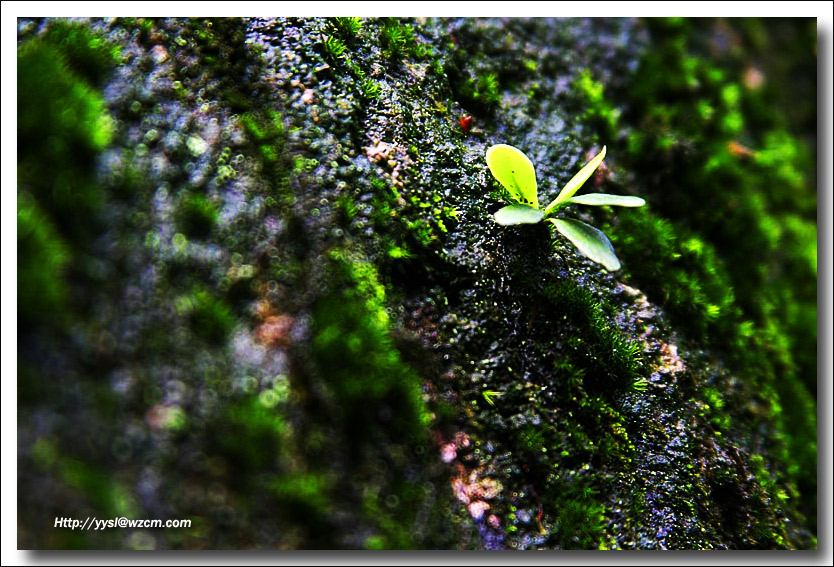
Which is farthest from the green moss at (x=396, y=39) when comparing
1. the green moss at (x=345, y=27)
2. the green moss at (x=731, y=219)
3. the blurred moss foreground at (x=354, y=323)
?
the green moss at (x=731, y=219)

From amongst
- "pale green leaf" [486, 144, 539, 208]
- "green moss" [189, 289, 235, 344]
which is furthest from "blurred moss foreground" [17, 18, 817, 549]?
"pale green leaf" [486, 144, 539, 208]

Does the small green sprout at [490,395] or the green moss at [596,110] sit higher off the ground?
the green moss at [596,110]

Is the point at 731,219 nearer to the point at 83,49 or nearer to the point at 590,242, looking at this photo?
the point at 590,242

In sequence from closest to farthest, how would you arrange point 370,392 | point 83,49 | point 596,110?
point 370,392 → point 83,49 → point 596,110

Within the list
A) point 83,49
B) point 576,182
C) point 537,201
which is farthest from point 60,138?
point 576,182

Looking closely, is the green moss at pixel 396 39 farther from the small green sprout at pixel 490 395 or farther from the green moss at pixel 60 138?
the small green sprout at pixel 490 395

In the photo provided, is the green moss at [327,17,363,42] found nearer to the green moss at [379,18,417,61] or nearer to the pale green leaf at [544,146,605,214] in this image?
the green moss at [379,18,417,61]

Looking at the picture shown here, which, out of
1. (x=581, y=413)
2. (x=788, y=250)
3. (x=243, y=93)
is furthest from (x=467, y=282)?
(x=788, y=250)
